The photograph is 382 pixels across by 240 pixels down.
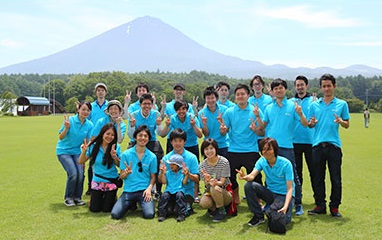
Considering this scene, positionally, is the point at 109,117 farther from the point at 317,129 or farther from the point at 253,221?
the point at 317,129

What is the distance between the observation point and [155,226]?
5.23 metres

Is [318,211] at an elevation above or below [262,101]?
below

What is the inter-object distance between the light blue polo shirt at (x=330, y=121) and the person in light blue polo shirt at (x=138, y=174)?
266cm

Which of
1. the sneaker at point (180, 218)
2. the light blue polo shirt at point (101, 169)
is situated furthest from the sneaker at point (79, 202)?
the sneaker at point (180, 218)

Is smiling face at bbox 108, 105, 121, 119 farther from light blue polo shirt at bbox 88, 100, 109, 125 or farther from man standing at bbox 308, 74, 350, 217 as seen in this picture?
man standing at bbox 308, 74, 350, 217

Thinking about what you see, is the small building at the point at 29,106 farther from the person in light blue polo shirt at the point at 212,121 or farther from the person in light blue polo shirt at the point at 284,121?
the person in light blue polo shirt at the point at 284,121

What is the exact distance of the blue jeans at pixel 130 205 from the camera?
5609 millimetres

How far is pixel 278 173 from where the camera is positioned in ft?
17.4

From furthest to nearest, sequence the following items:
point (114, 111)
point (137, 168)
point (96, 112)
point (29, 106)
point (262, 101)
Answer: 1. point (29, 106)
2. point (96, 112)
3. point (262, 101)
4. point (114, 111)
5. point (137, 168)

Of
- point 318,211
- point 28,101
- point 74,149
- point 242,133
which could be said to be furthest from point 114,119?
point 28,101

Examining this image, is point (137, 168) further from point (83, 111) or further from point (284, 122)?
point (284, 122)

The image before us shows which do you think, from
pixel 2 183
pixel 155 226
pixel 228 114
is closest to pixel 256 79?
pixel 228 114

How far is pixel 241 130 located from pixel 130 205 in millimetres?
2161

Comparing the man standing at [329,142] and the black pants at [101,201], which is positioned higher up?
the man standing at [329,142]
